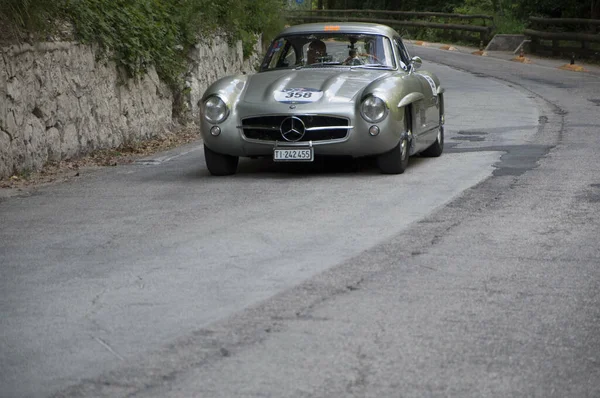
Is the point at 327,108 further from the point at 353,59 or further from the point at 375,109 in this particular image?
the point at 353,59

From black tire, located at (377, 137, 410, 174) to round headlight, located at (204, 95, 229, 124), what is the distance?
5.27 ft

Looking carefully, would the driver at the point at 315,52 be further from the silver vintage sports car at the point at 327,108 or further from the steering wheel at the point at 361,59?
the steering wheel at the point at 361,59

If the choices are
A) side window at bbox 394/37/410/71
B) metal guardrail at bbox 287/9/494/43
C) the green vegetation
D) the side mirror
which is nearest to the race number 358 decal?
side window at bbox 394/37/410/71

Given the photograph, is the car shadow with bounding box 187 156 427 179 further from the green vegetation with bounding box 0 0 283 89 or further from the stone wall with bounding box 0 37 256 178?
the green vegetation with bounding box 0 0 283 89

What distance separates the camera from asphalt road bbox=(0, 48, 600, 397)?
484 cm

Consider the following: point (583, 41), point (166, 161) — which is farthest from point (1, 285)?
point (583, 41)

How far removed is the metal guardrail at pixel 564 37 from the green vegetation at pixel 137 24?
1719 cm

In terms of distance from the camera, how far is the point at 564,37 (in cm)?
3622

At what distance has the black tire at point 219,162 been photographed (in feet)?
37.7

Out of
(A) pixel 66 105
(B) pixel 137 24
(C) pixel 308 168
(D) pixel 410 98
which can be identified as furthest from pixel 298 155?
A: (B) pixel 137 24

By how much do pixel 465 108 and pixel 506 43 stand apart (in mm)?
22628

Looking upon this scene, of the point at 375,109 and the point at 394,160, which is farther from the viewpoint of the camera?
the point at 394,160

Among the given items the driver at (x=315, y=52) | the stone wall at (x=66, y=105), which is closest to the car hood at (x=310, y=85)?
the driver at (x=315, y=52)

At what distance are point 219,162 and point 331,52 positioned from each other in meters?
1.93
